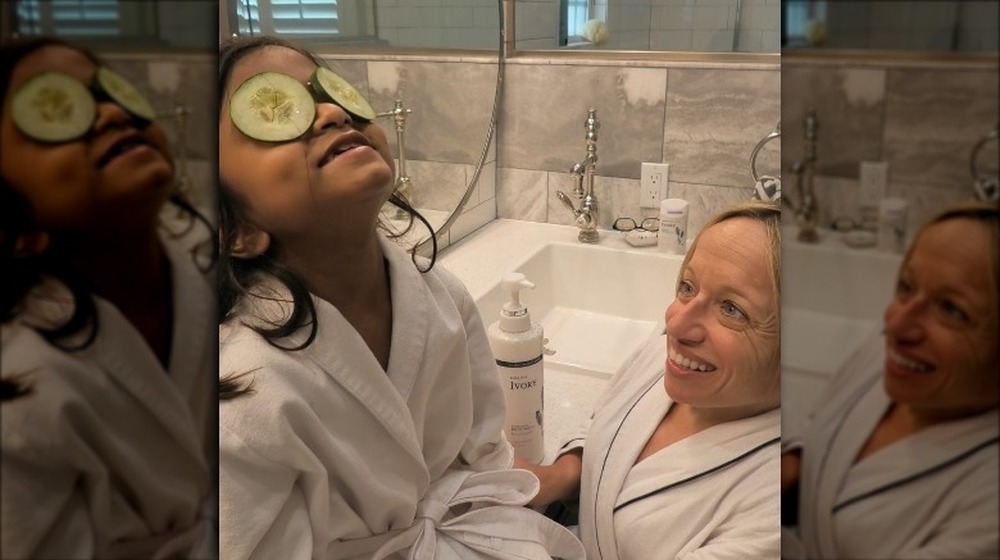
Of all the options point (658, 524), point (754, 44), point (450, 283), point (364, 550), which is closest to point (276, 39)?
point (450, 283)

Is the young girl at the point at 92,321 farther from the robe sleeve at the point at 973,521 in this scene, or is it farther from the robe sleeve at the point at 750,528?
the robe sleeve at the point at 750,528

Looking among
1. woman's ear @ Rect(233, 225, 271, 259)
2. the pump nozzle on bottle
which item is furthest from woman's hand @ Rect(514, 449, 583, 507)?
woman's ear @ Rect(233, 225, 271, 259)

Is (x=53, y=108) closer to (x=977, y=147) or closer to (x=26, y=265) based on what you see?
(x=26, y=265)

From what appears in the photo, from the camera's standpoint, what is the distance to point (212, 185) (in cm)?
18

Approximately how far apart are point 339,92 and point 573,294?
0.77 m

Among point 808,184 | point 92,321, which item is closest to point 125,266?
Answer: point 92,321

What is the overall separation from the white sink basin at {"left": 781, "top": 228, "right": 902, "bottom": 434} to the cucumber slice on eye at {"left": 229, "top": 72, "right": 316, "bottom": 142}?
38 cm

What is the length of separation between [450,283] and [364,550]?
235mm

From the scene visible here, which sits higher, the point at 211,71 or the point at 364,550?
the point at 211,71

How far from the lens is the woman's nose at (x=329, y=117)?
51cm

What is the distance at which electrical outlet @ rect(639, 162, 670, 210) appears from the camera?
1335mm

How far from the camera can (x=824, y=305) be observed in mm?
172

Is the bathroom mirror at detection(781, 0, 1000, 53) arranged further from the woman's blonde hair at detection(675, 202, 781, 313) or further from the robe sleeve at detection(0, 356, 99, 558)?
the woman's blonde hair at detection(675, 202, 781, 313)

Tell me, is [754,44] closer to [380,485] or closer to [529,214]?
[529,214]
